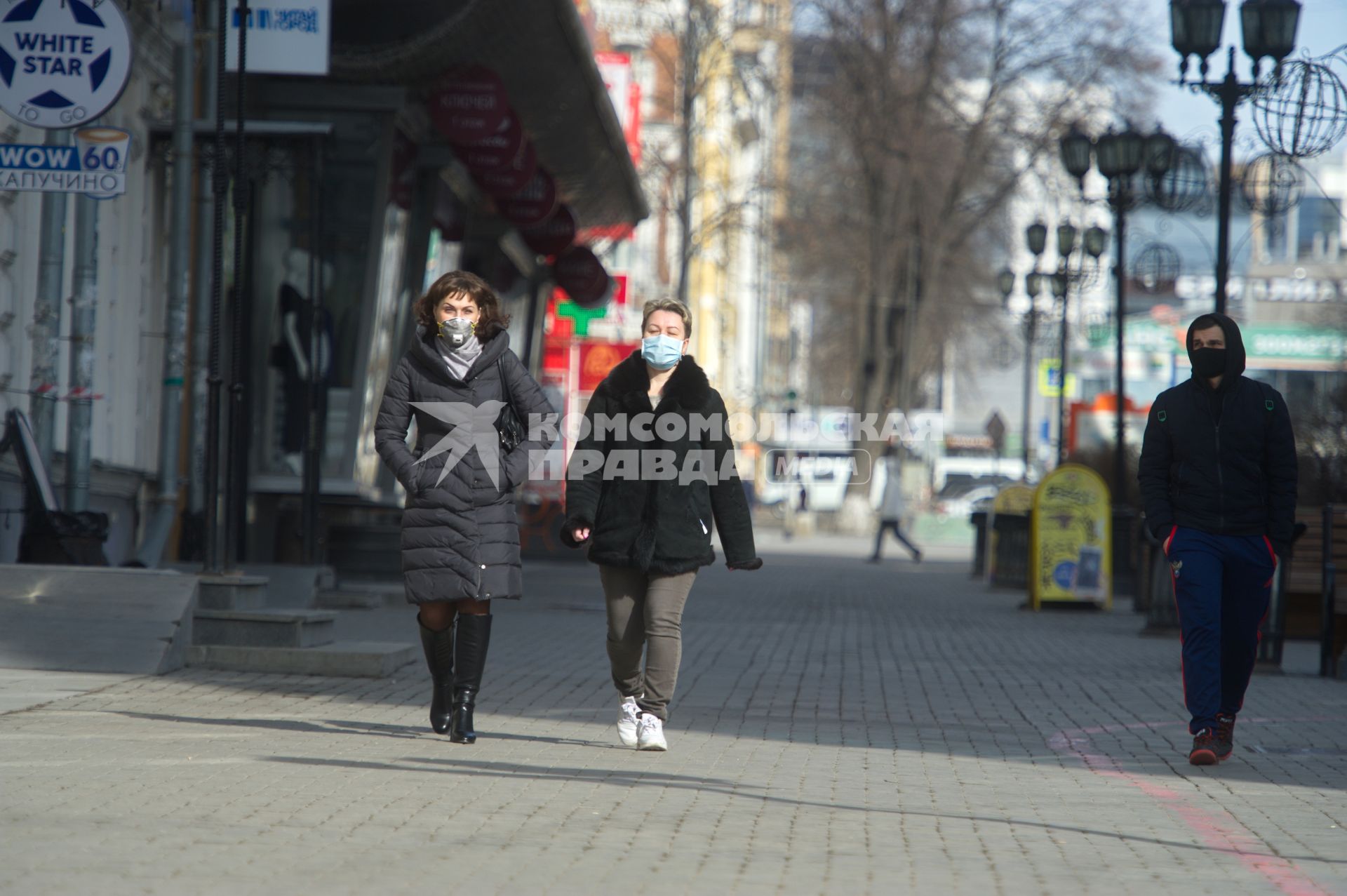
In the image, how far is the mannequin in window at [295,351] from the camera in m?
16.6

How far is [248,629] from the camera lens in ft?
34.1

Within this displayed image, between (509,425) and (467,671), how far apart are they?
3.32 feet

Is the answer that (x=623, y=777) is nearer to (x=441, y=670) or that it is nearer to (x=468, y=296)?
(x=441, y=670)

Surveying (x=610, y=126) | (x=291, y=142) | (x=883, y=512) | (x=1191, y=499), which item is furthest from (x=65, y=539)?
(x=883, y=512)

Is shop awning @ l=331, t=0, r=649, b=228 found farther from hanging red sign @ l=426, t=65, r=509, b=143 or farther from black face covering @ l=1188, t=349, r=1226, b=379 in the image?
black face covering @ l=1188, t=349, r=1226, b=379

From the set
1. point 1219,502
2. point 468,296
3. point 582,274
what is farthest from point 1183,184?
point 468,296

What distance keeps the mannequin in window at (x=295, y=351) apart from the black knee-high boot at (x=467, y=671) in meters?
9.05

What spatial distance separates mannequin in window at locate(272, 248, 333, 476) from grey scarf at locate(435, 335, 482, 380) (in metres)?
8.95

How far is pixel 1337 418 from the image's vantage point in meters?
19.0

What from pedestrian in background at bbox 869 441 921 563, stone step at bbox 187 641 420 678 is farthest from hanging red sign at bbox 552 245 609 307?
stone step at bbox 187 641 420 678

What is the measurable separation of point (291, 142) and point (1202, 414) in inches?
330

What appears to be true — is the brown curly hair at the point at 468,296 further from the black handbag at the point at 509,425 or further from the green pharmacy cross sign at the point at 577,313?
the green pharmacy cross sign at the point at 577,313

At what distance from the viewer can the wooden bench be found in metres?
12.1

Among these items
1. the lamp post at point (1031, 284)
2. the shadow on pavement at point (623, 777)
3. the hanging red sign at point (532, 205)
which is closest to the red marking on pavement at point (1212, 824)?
the shadow on pavement at point (623, 777)
